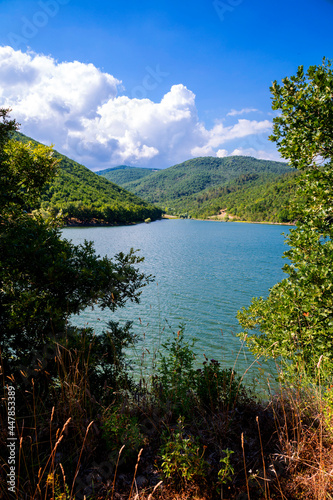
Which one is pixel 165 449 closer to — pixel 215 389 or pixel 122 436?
pixel 122 436

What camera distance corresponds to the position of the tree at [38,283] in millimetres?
4176

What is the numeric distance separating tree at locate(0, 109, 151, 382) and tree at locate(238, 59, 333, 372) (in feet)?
9.03

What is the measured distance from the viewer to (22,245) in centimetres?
441

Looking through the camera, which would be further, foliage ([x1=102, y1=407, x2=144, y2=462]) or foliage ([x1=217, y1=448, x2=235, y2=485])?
foliage ([x1=102, y1=407, x2=144, y2=462])

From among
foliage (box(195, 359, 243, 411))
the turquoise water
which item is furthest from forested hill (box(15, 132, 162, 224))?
foliage (box(195, 359, 243, 411))

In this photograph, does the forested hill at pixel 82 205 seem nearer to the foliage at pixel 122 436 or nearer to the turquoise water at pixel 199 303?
the turquoise water at pixel 199 303

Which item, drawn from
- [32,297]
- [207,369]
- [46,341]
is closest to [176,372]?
[207,369]

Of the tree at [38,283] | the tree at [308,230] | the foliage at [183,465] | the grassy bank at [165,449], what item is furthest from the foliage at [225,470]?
the tree at [38,283]

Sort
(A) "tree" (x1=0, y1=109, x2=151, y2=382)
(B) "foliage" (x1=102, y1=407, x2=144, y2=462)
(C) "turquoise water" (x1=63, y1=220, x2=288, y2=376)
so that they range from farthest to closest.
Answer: (C) "turquoise water" (x1=63, y1=220, x2=288, y2=376)
(A) "tree" (x1=0, y1=109, x2=151, y2=382)
(B) "foliage" (x1=102, y1=407, x2=144, y2=462)

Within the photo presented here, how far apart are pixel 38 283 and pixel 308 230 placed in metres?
4.98

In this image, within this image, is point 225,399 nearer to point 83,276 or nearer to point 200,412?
point 200,412

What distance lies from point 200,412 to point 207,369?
0.84 metres

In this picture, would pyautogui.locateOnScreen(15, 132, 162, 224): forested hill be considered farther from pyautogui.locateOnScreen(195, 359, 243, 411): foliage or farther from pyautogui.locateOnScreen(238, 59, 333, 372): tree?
pyautogui.locateOnScreen(195, 359, 243, 411): foliage

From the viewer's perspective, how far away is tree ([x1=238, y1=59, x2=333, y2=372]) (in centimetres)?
443
